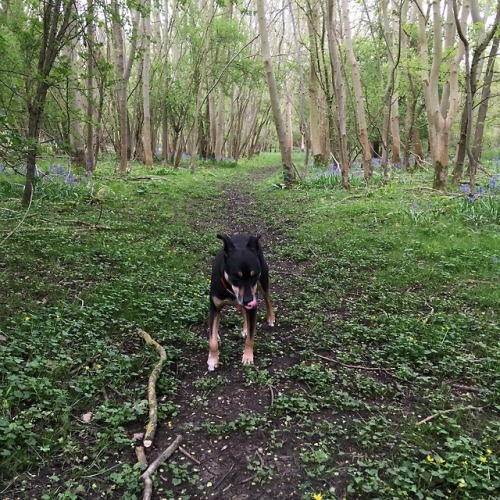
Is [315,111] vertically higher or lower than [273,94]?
higher

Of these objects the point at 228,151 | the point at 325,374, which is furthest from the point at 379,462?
the point at 228,151

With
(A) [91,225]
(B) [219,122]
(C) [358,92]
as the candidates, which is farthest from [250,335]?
(B) [219,122]

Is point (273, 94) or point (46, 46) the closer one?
point (46, 46)

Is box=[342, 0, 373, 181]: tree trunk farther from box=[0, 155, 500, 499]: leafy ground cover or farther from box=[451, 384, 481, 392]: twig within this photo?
box=[451, 384, 481, 392]: twig

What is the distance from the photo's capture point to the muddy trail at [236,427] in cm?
254

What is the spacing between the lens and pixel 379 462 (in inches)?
104

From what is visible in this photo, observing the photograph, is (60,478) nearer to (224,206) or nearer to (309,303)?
(309,303)

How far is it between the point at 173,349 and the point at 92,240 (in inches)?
134

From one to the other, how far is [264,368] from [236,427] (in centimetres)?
90

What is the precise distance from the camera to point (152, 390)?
130 inches

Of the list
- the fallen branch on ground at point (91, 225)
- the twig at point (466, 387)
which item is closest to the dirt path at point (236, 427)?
the twig at point (466, 387)

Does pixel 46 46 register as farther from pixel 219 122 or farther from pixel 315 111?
pixel 219 122

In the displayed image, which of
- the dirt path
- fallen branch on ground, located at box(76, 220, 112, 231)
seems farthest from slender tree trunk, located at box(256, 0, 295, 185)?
the dirt path

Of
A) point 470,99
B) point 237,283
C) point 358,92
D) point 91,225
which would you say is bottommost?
point 237,283
